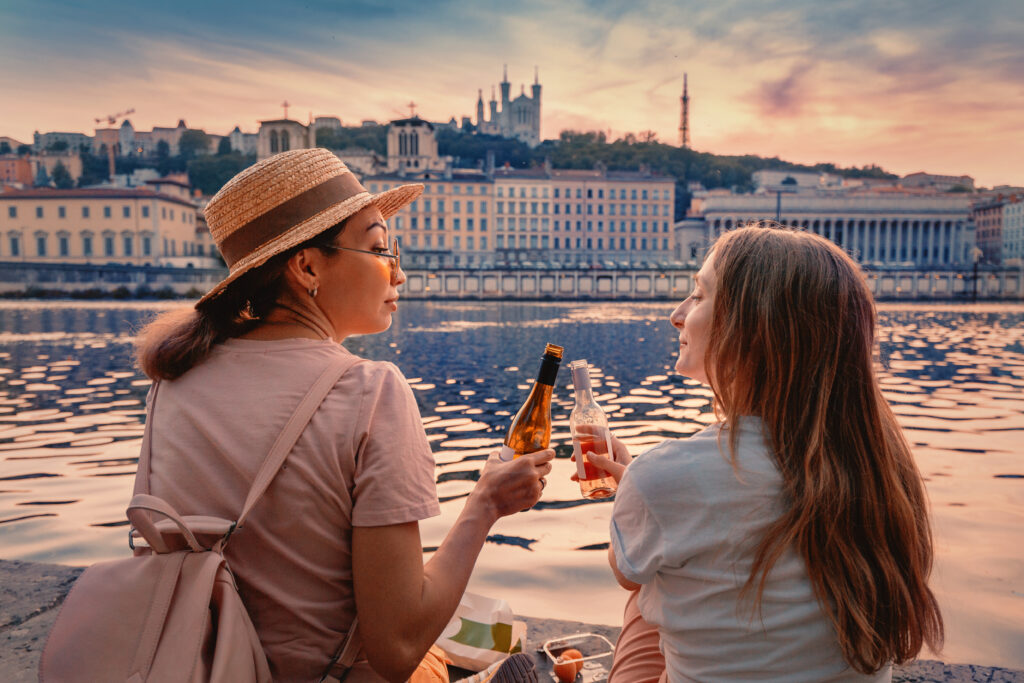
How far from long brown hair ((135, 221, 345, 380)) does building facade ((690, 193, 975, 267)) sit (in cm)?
8820

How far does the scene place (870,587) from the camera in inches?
53.0

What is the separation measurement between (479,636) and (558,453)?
4.58 metres

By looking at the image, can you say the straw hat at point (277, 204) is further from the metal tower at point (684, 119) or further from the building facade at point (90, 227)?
the metal tower at point (684, 119)

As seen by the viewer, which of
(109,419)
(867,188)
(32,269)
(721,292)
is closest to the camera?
(721,292)

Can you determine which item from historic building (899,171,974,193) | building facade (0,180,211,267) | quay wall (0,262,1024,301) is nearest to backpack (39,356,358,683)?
quay wall (0,262,1024,301)

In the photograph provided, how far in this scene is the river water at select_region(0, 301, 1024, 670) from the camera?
4066 millimetres

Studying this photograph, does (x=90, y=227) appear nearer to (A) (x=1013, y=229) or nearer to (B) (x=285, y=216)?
(B) (x=285, y=216)

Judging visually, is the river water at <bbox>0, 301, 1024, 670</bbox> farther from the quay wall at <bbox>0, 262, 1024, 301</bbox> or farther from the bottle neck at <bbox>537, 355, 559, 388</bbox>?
the quay wall at <bbox>0, 262, 1024, 301</bbox>

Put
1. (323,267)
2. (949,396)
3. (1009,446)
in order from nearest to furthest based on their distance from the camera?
1. (323,267)
2. (1009,446)
3. (949,396)

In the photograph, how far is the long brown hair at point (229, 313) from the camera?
151 centimetres

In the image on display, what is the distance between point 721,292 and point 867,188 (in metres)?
115

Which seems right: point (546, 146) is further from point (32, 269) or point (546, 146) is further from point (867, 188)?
point (32, 269)

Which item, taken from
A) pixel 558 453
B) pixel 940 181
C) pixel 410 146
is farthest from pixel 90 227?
pixel 940 181

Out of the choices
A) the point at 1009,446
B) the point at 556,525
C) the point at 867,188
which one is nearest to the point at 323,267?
the point at 556,525
